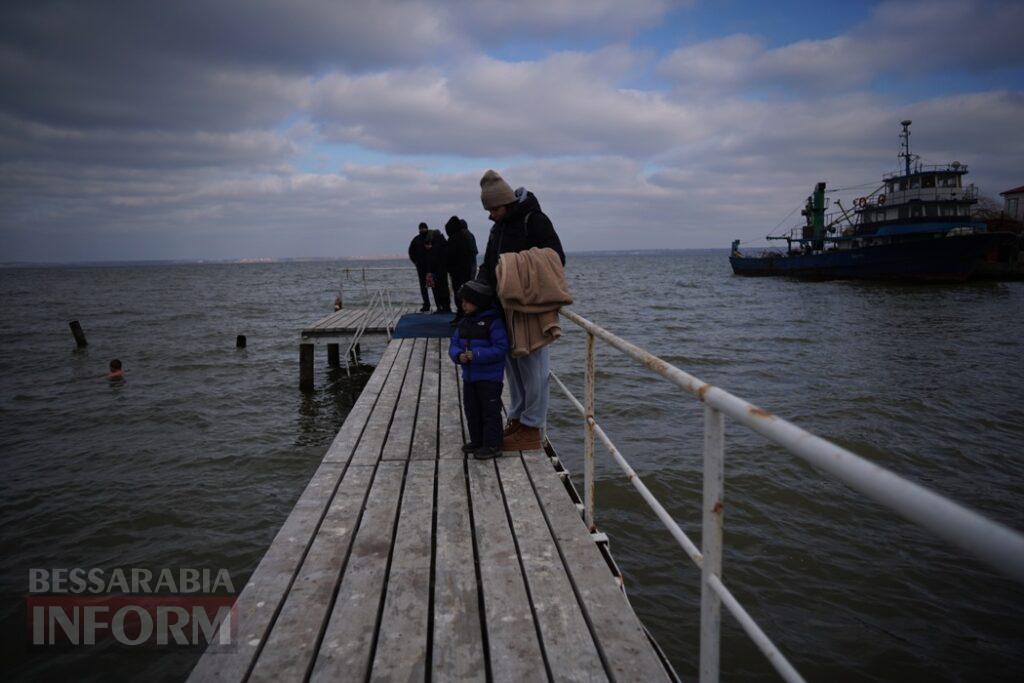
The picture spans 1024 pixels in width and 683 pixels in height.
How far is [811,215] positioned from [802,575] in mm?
52146

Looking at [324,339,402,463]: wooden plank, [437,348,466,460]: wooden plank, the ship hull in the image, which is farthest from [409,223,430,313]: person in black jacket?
the ship hull

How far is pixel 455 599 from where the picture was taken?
2.40 metres

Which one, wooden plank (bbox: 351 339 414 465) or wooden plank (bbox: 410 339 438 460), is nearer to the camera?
wooden plank (bbox: 351 339 414 465)

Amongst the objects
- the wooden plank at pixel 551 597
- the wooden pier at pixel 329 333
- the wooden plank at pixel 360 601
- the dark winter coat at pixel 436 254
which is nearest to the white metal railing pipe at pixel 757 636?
the wooden plank at pixel 551 597

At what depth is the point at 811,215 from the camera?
48.7m

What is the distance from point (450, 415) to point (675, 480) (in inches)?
114

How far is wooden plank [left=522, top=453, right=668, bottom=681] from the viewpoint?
2.01 meters

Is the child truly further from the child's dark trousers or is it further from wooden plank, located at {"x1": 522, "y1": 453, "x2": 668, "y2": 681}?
wooden plank, located at {"x1": 522, "y1": 453, "x2": 668, "y2": 681}

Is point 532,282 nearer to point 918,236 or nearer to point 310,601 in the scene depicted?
point 310,601

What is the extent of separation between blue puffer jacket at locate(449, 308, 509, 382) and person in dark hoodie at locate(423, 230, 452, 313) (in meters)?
6.66

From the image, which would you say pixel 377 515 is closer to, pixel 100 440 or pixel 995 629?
pixel 995 629

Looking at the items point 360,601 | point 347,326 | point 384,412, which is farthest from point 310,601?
point 347,326

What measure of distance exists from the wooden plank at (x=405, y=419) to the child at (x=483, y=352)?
2.25ft

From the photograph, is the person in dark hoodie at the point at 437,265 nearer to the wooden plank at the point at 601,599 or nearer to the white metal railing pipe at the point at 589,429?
the white metal railing pipe at the point at 589,429
